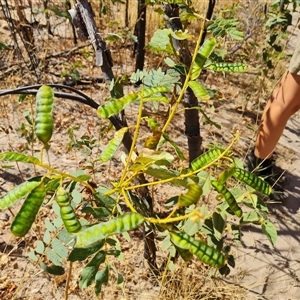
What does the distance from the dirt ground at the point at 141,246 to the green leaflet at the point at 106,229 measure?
33.8 inches

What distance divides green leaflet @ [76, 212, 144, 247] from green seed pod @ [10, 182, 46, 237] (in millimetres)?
71

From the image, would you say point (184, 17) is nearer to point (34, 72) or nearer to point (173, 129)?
point (173, 129)

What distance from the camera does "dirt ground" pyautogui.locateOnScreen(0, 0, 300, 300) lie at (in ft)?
4.79

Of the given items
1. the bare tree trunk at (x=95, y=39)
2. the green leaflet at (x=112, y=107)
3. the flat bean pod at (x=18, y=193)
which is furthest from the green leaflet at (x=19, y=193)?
the bare tree trunk at (x=95, y=39)

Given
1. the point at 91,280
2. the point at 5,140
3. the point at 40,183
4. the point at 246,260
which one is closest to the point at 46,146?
the point at 40,183

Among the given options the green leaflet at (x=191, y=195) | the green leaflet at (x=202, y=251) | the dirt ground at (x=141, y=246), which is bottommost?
the dirt ground at (x=141, y=246)

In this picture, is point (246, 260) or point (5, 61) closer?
point (246, 260)

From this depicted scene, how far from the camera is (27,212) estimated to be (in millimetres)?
521

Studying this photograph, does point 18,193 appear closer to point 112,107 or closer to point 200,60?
point 112,107

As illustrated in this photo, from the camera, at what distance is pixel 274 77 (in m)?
3.21

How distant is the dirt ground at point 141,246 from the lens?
1461 mm

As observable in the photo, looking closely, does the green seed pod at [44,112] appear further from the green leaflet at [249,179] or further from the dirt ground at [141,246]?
the dirt ground at [141,246]

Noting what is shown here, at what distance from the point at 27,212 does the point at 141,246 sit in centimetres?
119

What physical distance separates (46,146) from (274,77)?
9.71 feet
